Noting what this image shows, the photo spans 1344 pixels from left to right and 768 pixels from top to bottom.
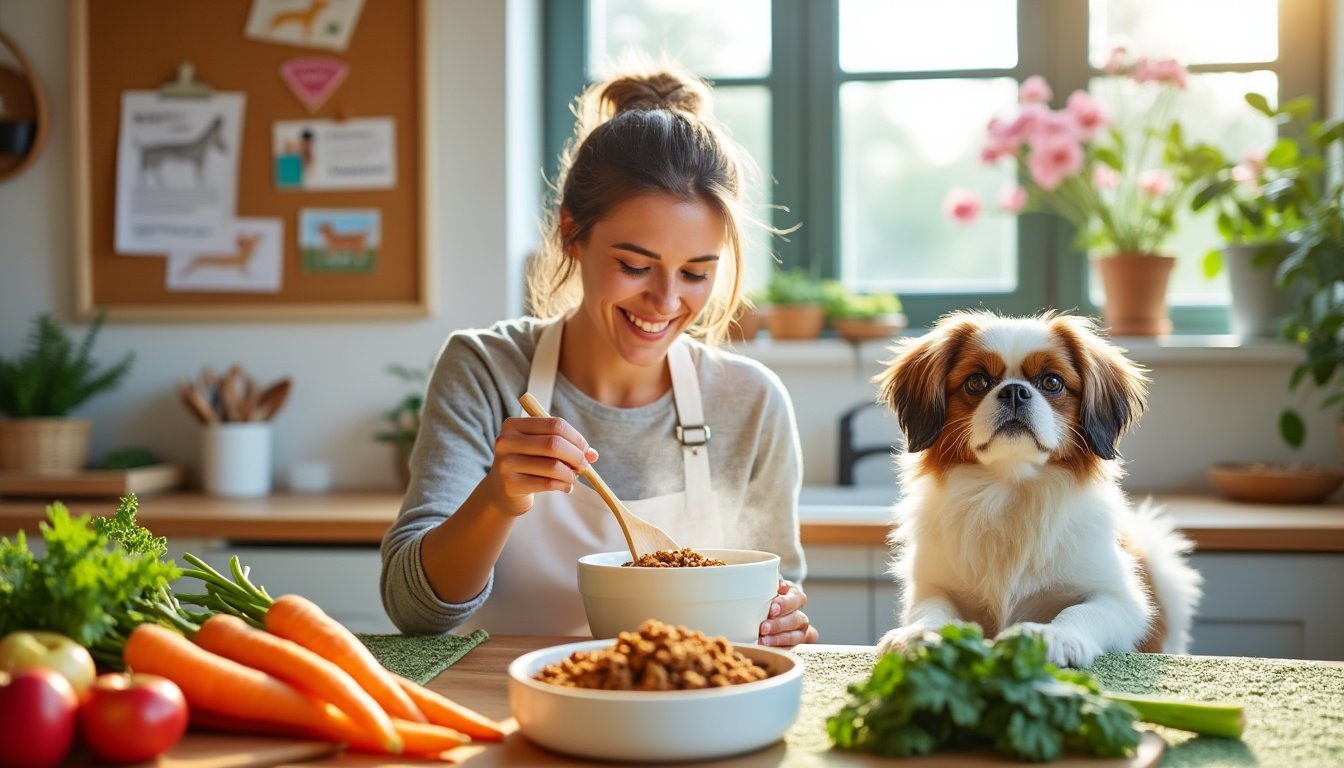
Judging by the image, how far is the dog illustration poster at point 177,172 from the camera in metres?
3.21

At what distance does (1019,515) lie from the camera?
153 cm

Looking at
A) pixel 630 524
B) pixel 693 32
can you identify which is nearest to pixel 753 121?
pixel 693 32

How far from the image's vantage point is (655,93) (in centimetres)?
193

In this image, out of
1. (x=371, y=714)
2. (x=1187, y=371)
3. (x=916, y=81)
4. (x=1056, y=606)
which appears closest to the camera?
(x=371, y=714)

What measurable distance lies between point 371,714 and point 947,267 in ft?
8.87

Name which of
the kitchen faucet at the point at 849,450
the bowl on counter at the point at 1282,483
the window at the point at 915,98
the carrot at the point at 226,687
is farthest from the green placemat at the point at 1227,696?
the window at the point at 915,98

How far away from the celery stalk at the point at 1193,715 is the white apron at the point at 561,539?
2.84ft

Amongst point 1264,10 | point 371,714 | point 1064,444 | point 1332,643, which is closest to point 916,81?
point 1264,10

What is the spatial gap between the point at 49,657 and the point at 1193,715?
89 centimetres

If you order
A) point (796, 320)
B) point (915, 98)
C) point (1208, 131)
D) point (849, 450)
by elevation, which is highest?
point (915, 98)

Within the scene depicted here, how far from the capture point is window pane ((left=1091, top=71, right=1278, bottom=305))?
10.6 feet

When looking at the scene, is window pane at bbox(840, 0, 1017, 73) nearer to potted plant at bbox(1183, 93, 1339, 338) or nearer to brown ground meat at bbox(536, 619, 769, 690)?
potted plant at bbox(1183, 93, 1339, 338)

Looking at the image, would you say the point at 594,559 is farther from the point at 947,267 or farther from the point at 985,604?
the point at 947,267

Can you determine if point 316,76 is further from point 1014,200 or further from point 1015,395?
point 1015,395
